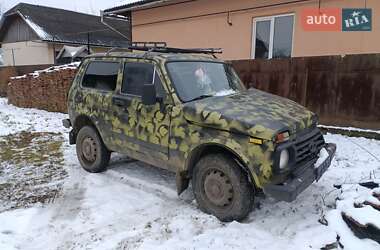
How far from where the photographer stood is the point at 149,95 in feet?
14.7

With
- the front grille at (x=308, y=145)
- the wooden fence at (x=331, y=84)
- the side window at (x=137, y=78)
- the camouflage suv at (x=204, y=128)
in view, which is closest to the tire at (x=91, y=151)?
the camouflage suv at (x=204, y=128)

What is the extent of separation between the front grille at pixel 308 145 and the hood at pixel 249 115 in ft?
0.37

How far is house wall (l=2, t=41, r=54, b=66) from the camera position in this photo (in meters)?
25.6

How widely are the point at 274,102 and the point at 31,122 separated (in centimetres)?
895

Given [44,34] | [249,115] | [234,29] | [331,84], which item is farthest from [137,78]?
[44,34]

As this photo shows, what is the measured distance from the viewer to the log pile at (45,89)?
41.2ft

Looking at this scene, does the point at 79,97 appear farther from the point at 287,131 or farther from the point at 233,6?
the point at 233,6

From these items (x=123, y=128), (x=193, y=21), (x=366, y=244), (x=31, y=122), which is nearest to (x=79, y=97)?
(x=123, y=128)

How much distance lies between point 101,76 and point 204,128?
2343mm

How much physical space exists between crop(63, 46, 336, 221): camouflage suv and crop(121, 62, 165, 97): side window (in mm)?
14

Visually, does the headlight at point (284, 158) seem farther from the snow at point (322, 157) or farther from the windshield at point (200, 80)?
the windshield at point (200, 80)

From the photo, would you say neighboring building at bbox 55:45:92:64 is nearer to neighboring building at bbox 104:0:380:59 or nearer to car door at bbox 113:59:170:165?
neighboring building at bbox 104:0:380:59

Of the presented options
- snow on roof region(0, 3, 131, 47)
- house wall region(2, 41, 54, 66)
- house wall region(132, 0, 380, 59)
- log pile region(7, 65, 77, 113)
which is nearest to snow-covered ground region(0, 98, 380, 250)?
house wall region(132, 0, 380, 59)

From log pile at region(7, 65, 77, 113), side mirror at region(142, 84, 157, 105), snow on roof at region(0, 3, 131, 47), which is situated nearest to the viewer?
side mirror at region(142, 84, 157, 105)
